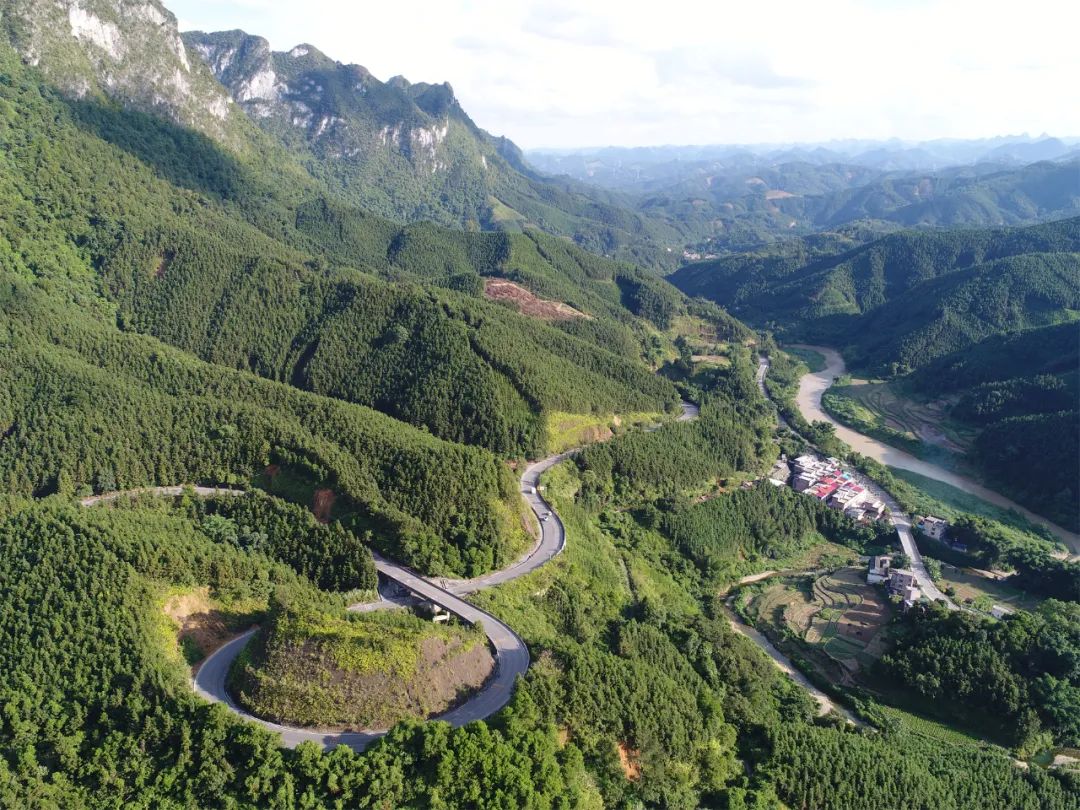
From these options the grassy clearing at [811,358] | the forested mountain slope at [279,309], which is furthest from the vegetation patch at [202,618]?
the grassy clearing at [811,358]

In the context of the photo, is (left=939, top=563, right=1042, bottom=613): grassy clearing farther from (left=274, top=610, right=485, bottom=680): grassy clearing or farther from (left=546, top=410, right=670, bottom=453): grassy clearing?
(left=274, top=610, right=485, bottom=680): grassy clearing

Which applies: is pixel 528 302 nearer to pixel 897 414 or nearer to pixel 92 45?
pixel 897 414

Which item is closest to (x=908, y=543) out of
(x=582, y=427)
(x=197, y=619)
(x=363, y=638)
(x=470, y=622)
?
(x=582, y=427)

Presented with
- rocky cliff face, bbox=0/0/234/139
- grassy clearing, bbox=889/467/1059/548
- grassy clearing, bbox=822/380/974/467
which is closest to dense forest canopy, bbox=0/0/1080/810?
Answer: rocky cliff face, bbox=0/0/234/139

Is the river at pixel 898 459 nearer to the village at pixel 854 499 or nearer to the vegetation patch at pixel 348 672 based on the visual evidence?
the village at pixel 854 499

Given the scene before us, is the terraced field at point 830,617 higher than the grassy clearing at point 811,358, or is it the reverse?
the grassy clearing at point 811,358

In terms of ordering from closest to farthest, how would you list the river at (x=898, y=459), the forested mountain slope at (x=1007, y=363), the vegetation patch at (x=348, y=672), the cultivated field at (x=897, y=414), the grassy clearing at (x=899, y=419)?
1. the vegetation patch at (x=348, y=672)
2. the river at (x=898, y=459)
3. the forested mountain slope at (x=1007, y=363)
4. the grassy clearing at (x=899, y=419)
5. the cultivated field at (x=897, y=414)
